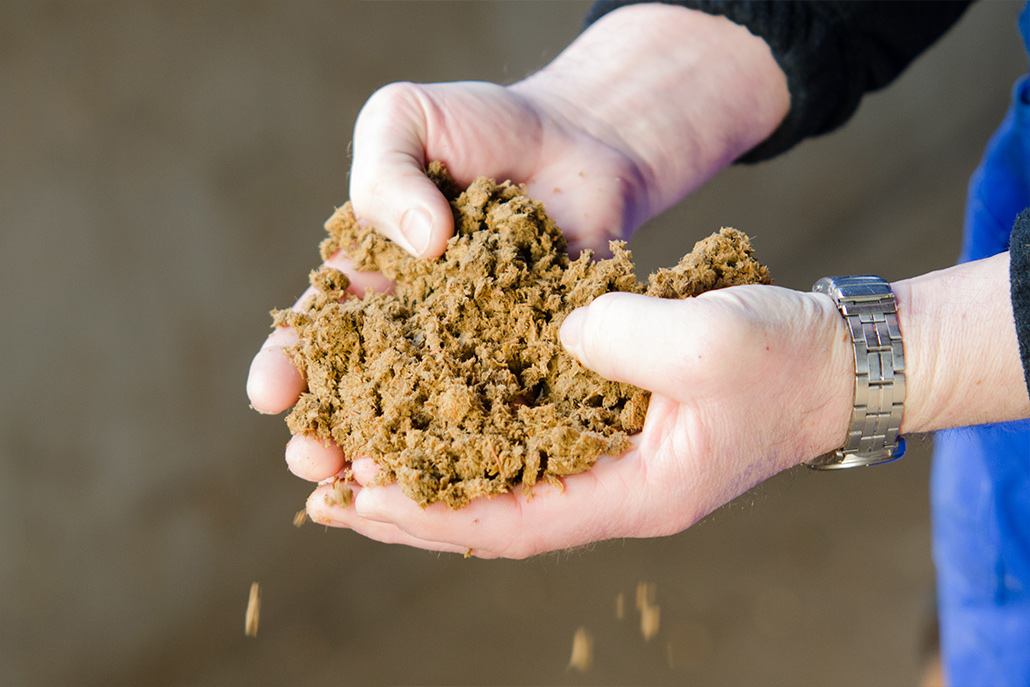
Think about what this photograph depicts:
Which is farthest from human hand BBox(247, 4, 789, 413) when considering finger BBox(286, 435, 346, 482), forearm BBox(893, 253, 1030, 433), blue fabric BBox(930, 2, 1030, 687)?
forearm BBox(893, 253, 1030, 433)

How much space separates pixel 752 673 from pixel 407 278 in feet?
5.83

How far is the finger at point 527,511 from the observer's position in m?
0.83

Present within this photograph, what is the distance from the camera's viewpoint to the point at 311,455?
3.02 ft

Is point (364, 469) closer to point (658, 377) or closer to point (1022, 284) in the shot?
point (658, 377)

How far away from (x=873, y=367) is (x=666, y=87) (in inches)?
28.3

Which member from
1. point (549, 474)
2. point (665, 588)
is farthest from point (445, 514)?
point (665, 588)

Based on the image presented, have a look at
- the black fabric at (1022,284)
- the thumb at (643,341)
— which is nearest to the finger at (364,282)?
the thumb at (643,341)

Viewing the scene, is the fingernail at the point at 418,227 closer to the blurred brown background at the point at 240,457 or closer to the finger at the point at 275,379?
the finger at the point at 275,379

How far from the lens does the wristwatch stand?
32.4 inches

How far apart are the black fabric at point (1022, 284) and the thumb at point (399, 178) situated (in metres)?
0.66

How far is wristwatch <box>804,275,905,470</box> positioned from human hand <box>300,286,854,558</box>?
14 mm

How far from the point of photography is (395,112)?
1.12m

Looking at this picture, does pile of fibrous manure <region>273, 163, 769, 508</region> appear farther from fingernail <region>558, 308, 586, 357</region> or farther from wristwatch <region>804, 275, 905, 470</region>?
wristwatch <region>804, 275, 905, 470</region>

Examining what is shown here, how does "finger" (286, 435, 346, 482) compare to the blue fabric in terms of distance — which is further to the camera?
the blue fabric
